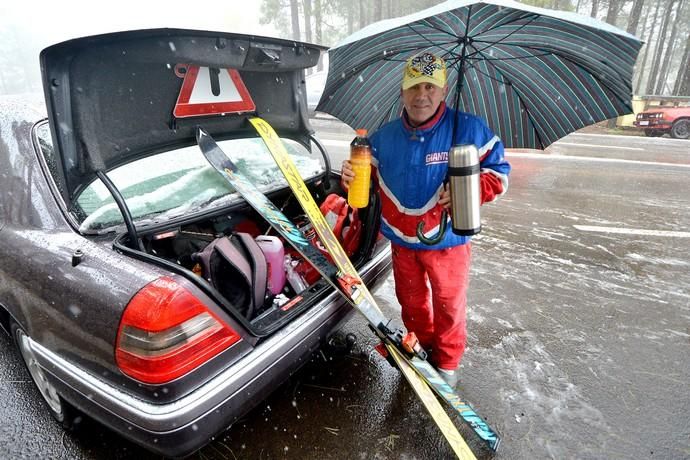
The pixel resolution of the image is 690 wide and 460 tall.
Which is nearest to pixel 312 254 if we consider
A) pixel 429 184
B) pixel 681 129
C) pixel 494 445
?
pixel 429 184

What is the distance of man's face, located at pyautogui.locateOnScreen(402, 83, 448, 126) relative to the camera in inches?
75.0

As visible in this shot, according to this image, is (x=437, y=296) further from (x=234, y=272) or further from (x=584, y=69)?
(x=584, y=69)

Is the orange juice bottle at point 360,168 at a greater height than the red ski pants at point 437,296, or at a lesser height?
greater

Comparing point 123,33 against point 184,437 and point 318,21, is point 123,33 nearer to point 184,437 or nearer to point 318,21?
point 184,437

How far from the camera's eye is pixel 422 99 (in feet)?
6.27

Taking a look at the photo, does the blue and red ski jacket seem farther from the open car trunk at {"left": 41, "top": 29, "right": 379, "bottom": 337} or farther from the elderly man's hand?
the open car trunk at {"left": 41, "top": 29, "right": 379, "bottom": 337}

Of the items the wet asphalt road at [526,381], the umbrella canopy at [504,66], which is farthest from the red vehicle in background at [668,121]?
the umbrella canopy at [504,66]

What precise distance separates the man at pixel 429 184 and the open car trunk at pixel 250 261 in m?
0.32

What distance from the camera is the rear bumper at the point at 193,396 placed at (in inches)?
54.8

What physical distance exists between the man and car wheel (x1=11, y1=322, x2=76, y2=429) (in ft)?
5.62

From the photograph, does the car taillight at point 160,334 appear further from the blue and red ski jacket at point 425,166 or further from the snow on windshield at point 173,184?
the blue and red ski jacket at point 425,166

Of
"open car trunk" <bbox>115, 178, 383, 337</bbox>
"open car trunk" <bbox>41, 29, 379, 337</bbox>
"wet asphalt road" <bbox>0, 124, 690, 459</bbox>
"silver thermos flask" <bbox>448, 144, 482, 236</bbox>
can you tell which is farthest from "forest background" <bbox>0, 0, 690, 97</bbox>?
"silver thermos flask" <bbox>448, 144, 482, 236</bbox>

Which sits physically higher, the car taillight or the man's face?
the man's face

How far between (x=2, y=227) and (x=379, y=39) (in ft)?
7.01
